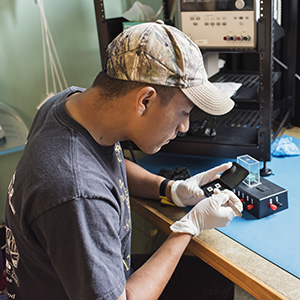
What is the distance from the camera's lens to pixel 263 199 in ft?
3.87

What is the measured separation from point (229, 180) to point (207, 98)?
0.42 m

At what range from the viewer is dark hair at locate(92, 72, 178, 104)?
889 mm

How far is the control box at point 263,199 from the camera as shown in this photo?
1.19 metres

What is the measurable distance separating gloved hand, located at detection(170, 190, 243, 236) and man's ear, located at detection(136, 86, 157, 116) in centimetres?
40

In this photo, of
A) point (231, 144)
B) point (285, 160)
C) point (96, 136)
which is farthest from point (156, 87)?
point (285, 160)

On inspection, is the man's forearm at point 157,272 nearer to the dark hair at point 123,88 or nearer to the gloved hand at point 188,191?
the gloved hand at point 188,191

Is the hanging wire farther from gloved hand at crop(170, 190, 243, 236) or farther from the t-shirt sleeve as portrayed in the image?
the t-shirt sleeve

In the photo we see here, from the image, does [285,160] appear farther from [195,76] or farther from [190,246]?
[195,76]

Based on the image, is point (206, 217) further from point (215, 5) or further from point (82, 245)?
point (215, 5)

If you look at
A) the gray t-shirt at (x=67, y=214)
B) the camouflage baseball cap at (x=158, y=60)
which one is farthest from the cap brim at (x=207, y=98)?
the gray t-shirt at (x=67, y=214)

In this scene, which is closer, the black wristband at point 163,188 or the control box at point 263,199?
the control box at point 263,199

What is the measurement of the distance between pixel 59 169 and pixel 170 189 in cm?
58

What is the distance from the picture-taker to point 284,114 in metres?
1.78

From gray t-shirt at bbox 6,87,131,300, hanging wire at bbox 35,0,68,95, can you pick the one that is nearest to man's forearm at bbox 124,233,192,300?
gray t-shirt at bbox 6,87,131,300
